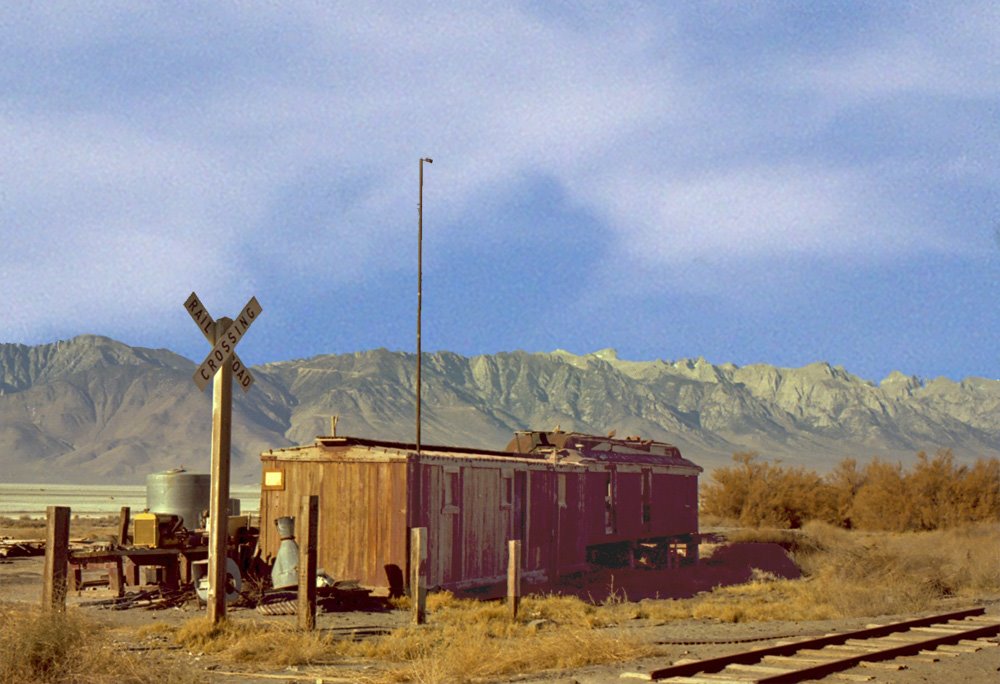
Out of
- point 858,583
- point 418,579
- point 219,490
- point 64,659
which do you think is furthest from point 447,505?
point 64,659

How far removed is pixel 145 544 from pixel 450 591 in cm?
579

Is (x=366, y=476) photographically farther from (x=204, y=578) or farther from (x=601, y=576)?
(x=601, y=576)

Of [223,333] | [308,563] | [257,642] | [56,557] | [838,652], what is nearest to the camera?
[257,642]

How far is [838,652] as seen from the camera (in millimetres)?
14078

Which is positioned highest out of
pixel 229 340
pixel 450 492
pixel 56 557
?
pixel 229 340

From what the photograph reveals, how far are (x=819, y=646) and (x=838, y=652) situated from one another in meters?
0.48

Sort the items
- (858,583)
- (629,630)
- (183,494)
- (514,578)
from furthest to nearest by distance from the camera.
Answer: (183,494)
(858,583)
(514,578)
(629,630)

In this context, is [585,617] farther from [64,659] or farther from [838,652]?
[64,659]

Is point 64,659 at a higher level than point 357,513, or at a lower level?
lower

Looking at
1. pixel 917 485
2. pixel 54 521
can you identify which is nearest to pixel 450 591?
pixel 54 521

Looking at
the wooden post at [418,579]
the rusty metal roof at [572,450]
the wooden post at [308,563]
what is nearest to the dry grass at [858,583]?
the rusty metal roof at [572,450]

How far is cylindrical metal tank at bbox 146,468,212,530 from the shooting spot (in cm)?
2453

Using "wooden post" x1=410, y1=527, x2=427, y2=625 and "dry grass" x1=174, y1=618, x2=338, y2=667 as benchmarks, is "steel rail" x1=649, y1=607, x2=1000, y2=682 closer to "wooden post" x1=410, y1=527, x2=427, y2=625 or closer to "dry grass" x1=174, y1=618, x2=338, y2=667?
"dry grass" x1=174, y1=618, x2=338, y2=667

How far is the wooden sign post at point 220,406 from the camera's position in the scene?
14312mm
